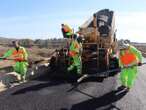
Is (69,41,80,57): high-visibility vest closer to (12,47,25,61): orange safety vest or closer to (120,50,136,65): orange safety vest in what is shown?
(12,47,25,61): orange safety vest

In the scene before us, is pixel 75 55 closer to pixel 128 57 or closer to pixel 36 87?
pixel 128 57

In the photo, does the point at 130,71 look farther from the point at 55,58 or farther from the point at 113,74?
the point at 55,58

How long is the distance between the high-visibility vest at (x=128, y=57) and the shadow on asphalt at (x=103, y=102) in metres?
1.47

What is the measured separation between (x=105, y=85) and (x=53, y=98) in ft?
8.88

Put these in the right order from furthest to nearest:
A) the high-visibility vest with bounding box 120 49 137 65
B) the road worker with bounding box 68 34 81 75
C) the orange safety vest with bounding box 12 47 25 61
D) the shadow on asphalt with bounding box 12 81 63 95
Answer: the road worker with bounding box 68 34 81 75, the orange safety vest with bounding box 12 47 25 61, the high-visibility vest with bounding box 120 49 137 65, the shadow on asphalt with bounding box 12 81 63 95

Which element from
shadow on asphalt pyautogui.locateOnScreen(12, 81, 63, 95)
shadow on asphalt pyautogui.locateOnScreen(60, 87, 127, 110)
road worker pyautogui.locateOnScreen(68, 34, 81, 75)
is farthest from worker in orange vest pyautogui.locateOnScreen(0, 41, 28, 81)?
shadow on asphalt pyautogui.locateOnScreen(60, 87, 127, 110)

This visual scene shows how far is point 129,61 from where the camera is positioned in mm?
11789

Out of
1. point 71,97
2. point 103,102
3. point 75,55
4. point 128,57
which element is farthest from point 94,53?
point 103,102

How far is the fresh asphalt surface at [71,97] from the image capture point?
8589mm

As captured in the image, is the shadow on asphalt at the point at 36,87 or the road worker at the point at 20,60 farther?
the road worker at the point at 20,60

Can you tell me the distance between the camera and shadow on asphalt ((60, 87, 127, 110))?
8.45 meters

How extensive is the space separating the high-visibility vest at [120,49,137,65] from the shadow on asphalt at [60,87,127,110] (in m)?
1.47

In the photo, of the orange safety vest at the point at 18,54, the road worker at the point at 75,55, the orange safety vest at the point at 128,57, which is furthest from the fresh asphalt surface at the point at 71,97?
the road worker at the point at 75,55

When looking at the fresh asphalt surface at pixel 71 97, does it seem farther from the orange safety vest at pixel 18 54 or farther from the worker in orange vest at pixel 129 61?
the orange safety vest at pixel 18 54
